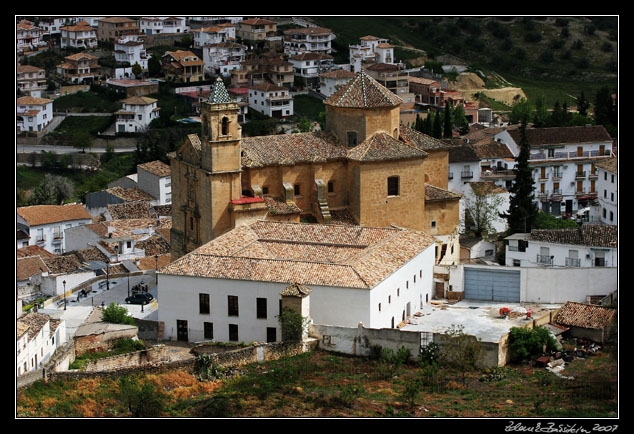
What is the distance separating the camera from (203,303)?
4650 centimetres

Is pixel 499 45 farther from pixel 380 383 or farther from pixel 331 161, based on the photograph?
pixel 380 383

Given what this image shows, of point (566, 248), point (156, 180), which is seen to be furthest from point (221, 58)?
point (566, 248)

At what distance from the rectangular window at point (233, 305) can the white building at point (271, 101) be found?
63.5 m

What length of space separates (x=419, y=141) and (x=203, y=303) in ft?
47.6

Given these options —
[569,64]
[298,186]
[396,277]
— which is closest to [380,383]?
[396,277]

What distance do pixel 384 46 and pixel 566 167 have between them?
44.8m

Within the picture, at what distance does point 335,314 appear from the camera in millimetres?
45031

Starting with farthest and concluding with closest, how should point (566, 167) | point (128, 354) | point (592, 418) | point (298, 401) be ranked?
point (566, 167)
point (128, 354)
point (298, 401)
point (592, 418)

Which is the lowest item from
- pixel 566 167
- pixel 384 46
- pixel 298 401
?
pixel 298 401

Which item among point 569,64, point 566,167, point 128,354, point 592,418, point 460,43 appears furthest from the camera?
point 460,43

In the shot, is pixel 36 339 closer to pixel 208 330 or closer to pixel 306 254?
pixel 208 330

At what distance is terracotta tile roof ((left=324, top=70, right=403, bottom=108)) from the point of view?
5472cm

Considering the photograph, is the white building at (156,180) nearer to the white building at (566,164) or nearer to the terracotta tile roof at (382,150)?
the white building at (566,164)

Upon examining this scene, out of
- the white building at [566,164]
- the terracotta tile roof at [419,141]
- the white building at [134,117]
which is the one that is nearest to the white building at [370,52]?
the white building at [134,117]
